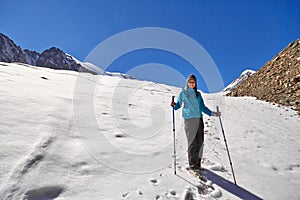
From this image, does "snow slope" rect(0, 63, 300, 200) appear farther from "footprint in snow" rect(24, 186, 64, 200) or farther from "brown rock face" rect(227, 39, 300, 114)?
"brown rock face" rect(227, 39, 300, 114)

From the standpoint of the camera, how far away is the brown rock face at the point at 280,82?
17650 millimetres

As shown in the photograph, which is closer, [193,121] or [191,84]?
[193,121]

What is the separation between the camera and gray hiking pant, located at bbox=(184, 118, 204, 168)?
4770mm

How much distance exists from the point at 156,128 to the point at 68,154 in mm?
4084

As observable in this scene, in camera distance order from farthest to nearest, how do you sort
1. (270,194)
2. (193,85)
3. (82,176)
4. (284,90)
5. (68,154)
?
(284,90), (193,85), (270,194), (68,154), (82,176)

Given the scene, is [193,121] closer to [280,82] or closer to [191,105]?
[191,105]

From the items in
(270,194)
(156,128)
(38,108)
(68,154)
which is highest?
(38,108)

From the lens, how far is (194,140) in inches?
191

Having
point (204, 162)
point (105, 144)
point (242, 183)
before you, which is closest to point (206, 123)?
point (204, 162)

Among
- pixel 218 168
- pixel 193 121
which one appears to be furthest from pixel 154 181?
pixel 218 168

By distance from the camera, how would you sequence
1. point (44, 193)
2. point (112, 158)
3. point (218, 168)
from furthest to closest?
point (218, 168) < point (112, 158) < point (44, 193)

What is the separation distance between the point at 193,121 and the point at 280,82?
1932cm

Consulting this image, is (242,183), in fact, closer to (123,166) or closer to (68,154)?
(123,166)

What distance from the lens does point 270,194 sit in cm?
445
